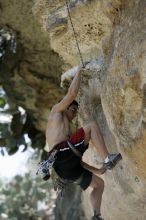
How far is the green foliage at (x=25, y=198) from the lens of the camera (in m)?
18.8

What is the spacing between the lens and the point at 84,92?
6.56m

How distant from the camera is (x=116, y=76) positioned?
4.89 m

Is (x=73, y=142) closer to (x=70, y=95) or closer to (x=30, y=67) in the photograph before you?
(x=70, y=95)

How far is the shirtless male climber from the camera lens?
530cm

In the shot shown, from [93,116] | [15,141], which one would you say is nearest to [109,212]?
[93,116]

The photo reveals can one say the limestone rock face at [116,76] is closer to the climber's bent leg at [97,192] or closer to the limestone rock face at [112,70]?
the limestone rock face at [112,70]

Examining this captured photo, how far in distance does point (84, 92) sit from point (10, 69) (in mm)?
4608

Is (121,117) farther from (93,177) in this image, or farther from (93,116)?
(93,116)

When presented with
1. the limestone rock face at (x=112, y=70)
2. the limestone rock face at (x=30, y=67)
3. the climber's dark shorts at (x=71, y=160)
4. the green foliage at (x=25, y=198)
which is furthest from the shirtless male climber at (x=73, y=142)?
the green foliage at (x=25, y=198)

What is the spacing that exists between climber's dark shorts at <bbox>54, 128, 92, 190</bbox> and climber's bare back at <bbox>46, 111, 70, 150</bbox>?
12 centimetres

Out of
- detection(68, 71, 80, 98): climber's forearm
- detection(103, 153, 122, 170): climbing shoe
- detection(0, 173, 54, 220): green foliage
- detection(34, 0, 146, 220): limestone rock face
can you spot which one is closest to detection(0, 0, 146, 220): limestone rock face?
detection(34, 0, 146, 220): limestone rock face

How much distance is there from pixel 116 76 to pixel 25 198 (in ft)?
50.8

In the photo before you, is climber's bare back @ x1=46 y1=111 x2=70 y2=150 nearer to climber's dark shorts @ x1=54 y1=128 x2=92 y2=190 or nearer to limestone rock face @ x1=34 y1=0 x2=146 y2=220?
climber's dark shorts @ x1=54 y1=128 x2=92 y2=190

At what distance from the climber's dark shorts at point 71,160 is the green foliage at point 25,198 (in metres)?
13.2
